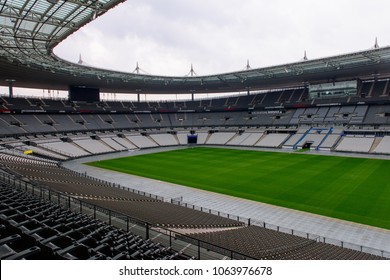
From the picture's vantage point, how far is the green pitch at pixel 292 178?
69.0 ft

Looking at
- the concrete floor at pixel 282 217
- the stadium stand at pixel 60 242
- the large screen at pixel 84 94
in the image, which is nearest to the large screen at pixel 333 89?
the concrete floor at pixel 282 217

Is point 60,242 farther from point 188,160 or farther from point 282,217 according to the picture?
point 188,160

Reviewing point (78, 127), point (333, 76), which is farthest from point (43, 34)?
point (333, 76)

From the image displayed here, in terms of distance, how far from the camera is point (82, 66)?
42250mm

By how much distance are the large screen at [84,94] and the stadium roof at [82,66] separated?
72.5 inches

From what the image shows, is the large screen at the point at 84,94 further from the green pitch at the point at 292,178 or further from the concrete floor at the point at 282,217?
the concrete floor at the point at 282,217

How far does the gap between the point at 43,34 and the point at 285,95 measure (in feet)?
198

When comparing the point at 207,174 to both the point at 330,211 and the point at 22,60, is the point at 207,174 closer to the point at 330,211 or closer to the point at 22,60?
the point at 330,211

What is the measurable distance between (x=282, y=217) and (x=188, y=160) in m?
26.2

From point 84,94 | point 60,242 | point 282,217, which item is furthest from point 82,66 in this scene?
point 60,242

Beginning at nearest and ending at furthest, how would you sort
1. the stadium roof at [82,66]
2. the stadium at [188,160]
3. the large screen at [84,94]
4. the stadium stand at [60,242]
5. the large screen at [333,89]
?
the stadium stand at [60,242] < the stadium at [188,160] < the stadium roof at [82,66] < the large screen at [333,89] < the large screen at [84,94]

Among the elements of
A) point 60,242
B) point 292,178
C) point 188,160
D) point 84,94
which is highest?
point 84,94

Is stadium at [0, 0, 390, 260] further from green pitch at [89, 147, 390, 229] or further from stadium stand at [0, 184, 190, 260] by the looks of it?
green pitch at [89, 147, 390, 229]

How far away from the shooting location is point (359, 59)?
42.2 m
